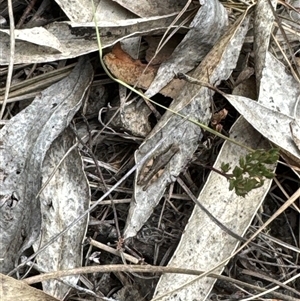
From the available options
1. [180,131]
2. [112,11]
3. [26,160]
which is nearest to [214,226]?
[180,131]

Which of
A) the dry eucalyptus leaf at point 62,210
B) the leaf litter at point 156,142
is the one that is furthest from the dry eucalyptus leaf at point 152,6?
the dry eucalyptus leaf at point 62,210

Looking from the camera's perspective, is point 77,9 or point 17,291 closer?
point 17,291

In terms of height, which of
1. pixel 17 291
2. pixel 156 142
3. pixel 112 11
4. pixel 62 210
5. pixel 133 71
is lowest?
pixel 17 291

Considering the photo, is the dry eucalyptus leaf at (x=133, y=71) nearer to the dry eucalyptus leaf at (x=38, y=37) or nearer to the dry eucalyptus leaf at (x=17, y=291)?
the dry eucalyptus leaf at (x=38, y=37)

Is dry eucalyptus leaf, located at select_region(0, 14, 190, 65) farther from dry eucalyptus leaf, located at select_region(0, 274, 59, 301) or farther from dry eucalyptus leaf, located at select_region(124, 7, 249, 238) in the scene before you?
dry eucalyptus leaf, located at select_region(0, 274, 59, 301)

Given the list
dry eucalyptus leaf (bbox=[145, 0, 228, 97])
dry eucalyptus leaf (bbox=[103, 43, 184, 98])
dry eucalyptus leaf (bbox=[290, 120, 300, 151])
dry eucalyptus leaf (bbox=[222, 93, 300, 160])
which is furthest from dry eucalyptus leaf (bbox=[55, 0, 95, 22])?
dry eucalyptus leaf (bbox=[290, 120, 300, 151])

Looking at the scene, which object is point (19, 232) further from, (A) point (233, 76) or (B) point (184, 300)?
(A) point (233, 76)

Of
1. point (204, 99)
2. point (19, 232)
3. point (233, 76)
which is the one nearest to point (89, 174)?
point (19, 232)

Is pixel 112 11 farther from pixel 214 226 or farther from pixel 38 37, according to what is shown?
pixel 214 226
